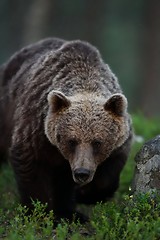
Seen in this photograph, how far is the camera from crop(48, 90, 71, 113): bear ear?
713 centimetres

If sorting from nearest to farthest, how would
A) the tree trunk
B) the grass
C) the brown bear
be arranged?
the grass → the brown bear → the tree trunk

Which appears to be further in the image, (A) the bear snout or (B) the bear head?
(B) the bear head

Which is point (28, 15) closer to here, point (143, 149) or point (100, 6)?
point (100, 6)

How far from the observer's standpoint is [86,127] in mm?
6914

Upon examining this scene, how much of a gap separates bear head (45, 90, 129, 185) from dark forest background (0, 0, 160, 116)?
596 inches

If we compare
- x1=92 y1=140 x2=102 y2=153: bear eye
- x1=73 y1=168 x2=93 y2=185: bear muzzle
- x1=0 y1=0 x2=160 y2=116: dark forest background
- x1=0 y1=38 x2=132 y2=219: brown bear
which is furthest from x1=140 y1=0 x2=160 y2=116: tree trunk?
x1=73 y1=168 x2=93 y2=185: bear muzzle

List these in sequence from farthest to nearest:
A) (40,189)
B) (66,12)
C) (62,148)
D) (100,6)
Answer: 1. (66,12)
2. (100,6)
3. (40,189)
4. (62,148)

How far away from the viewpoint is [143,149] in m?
7.38

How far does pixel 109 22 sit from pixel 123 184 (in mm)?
22615

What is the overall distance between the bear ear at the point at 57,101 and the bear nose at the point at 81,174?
0.78 m

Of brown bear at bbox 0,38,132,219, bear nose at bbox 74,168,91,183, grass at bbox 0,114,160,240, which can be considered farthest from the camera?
brown bear at bbox 0,38,132,219

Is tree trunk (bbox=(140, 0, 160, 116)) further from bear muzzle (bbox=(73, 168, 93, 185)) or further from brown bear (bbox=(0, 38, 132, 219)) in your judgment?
bear muzzle (bbox=(73, 168, 93, 185))

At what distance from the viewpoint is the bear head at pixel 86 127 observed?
22.6 feet

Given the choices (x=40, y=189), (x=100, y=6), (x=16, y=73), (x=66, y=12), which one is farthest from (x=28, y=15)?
(x=40, y=189)
